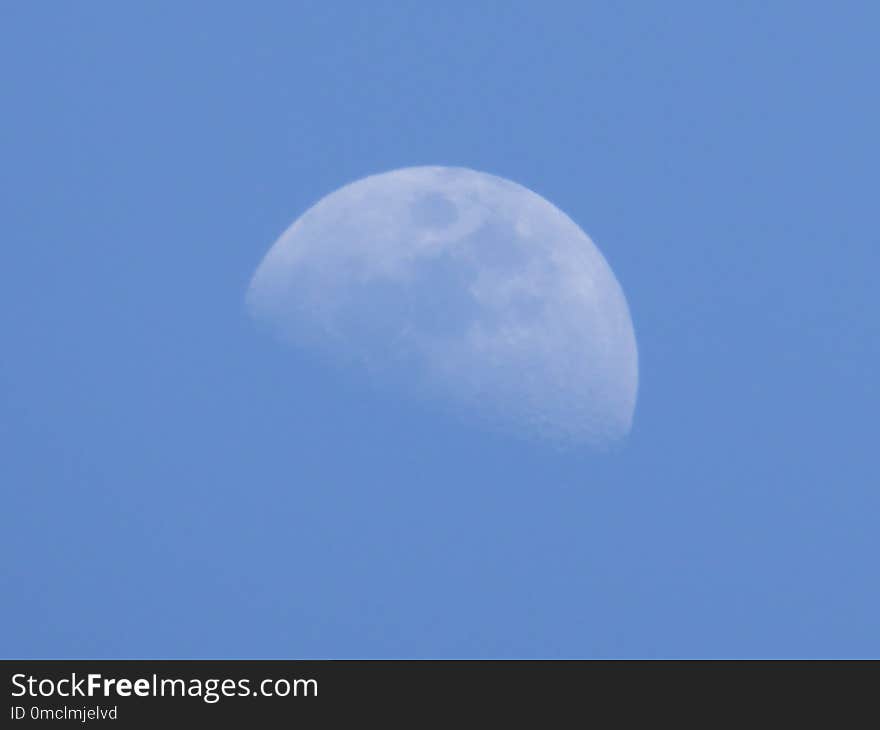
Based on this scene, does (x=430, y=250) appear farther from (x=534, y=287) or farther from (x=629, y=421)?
(x=629, y=421)

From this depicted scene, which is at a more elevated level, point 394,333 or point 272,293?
point 272,293

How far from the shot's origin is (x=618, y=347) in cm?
747

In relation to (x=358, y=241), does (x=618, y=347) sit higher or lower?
lower
